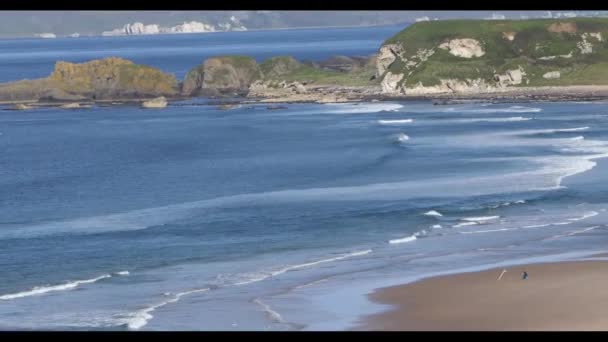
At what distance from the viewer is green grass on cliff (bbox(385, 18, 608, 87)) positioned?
132 meters

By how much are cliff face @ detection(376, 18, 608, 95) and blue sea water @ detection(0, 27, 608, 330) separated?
101 ft

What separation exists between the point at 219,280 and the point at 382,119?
73.2m

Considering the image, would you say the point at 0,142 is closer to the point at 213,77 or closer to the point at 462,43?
the point at 213,77

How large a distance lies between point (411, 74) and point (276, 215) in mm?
87428

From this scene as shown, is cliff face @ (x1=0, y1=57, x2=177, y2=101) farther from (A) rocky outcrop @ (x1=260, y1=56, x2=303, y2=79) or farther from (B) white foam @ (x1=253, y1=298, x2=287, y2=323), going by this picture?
(B) white foam @ (x1=253, y1=298, x2=287, y2=323)

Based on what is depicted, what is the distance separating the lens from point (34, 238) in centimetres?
4625

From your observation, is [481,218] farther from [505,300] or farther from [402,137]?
[402,137]

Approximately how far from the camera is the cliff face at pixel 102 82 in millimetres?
142250

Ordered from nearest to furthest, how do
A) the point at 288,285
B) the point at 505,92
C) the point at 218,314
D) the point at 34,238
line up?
the point at 218,314 → the point at 288,285 → the point at 34,238 → the point at 505,92

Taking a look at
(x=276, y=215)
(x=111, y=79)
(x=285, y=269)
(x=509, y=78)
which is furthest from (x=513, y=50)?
(x=285, y=269)

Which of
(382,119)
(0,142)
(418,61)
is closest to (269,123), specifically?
(382,119)

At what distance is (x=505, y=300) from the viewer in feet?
100

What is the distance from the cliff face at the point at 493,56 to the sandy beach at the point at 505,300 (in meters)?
98.1

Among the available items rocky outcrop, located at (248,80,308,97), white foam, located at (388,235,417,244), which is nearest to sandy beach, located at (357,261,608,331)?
white foam, located at (388,235,417,244)
